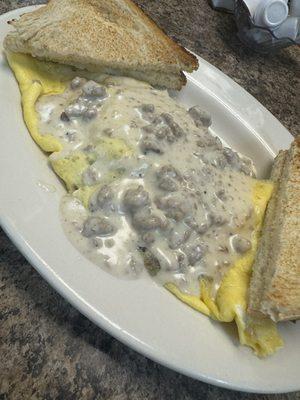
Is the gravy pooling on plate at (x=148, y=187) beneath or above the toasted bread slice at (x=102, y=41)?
beneath

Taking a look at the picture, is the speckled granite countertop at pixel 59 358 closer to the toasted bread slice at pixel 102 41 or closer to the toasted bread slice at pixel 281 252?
the toasted bread slice at pixel 281 252

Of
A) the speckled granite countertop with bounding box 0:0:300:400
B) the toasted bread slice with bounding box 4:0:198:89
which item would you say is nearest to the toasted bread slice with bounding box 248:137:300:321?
the speckled granite countertop with bounding box 0:0:300:400

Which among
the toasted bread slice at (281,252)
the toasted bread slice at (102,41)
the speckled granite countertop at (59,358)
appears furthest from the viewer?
the toasted bread slice at (102,41)

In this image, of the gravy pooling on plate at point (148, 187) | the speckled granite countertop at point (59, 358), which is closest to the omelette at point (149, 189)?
the gravy pooling on plate at point (148, 187)

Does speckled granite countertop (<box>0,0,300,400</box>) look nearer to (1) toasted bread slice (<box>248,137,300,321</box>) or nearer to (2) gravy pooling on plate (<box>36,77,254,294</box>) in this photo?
(2) gravy pooling on plate (<box>36,77,254,294</box>)

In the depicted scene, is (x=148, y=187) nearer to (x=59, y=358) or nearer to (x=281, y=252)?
(x=281, y=252)

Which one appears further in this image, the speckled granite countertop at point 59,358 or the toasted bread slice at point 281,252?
the toasted bread slice at point 281,252

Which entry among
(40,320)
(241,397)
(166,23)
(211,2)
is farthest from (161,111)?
(211,2)

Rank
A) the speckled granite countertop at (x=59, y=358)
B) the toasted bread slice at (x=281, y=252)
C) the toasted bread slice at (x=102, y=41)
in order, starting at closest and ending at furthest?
the speckled granite countertop at (x=59, y=358) → the toasted bread slice at (x=281, y=252) → the toasted bread slice at (x=102, y=41)

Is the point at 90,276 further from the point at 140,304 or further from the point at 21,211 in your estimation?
the point at 21,211
